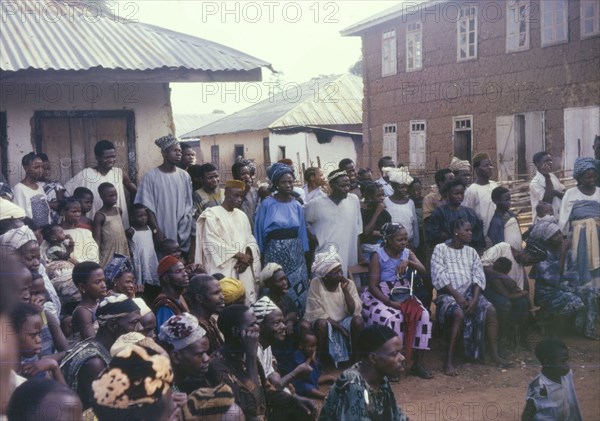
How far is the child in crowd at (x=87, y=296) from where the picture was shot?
5.01 metres

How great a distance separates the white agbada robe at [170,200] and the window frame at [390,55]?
50.9ft

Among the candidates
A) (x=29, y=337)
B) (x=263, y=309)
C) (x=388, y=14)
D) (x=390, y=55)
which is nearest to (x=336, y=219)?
(x=263, y=309)

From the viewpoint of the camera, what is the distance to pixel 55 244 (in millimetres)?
6129

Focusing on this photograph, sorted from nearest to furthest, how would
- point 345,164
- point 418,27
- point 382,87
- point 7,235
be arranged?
point 7,235, point 345,164, point 418,27, point 382,87

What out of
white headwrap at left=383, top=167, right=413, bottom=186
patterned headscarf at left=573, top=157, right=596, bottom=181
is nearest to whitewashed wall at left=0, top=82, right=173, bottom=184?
white headwrap at left=383, top=167, right=413, bottom=186

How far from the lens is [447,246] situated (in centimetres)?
740

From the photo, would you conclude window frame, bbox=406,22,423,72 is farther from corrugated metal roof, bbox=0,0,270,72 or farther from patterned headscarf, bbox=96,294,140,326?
patterned headscarf, bbox=96,294,140,326

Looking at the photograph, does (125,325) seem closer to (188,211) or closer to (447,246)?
(188,211)

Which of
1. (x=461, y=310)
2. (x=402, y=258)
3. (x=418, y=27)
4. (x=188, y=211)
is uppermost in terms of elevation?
(x=418, y=27)

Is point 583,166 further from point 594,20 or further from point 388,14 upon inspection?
point 388,14

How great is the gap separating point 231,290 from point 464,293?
2.82m

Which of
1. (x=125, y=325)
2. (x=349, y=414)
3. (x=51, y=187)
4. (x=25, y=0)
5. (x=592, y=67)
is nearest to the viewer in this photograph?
(x=349, y=414)

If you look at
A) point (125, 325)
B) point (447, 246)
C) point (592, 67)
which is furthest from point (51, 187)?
point (592, 67)

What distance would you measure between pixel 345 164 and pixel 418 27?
12921 mm
